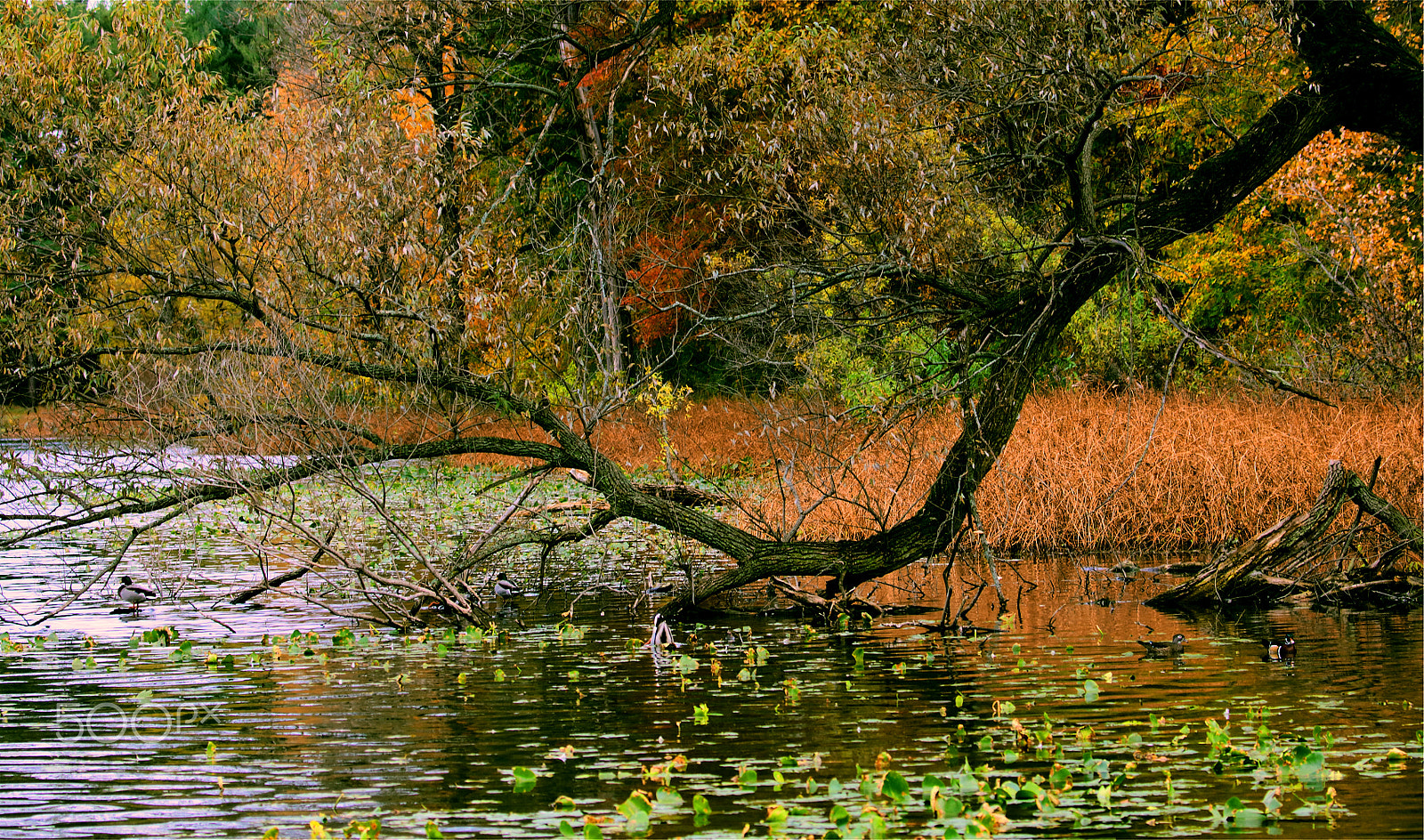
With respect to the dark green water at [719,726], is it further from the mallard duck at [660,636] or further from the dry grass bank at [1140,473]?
the dry grass bank at [1140,473]

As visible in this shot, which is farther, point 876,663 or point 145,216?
point 145,216

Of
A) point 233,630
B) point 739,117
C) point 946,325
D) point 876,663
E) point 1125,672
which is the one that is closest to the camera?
point 1125,672

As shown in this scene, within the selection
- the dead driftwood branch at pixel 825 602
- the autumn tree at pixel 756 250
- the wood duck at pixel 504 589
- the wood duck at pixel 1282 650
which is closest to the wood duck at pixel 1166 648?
the wood duck at pixel 1282 650

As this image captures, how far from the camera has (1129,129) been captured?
84.7 feet

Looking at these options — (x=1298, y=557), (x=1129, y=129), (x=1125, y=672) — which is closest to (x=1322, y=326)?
(x=1129, y=129)

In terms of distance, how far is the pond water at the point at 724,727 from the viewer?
6609 mm

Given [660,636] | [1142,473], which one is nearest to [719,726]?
[660,636]

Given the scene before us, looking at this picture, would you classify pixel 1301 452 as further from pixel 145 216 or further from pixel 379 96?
pixel 145 216

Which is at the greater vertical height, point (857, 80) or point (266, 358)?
point (857, 80)

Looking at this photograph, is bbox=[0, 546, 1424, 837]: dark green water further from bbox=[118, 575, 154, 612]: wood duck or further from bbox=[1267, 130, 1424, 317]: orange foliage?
bbox=[1267, 130, 1424, 317]: orange foliage

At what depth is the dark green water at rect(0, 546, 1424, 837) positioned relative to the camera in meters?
6.66

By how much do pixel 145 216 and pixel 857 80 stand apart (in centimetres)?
675

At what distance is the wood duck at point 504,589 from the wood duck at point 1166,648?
6540 mm

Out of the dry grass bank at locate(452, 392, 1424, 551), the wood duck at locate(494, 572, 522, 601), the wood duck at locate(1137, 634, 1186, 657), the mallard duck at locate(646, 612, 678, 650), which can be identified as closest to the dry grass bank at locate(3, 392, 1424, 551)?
the dry grass bank at locate(452, 392, 1424, 551)
